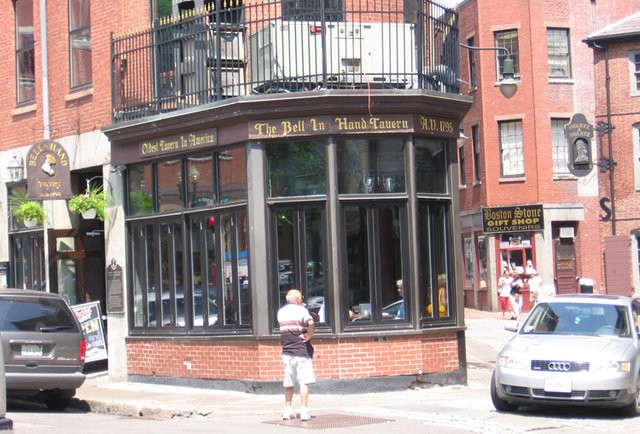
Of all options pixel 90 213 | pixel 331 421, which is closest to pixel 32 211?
pixel 90 213

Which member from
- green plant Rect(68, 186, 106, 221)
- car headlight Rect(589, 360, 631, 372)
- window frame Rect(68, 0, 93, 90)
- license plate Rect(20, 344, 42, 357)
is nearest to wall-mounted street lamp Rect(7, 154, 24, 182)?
window frame Rect(68, 0, 93, 90)

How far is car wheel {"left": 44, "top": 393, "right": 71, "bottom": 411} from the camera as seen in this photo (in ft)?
50.6

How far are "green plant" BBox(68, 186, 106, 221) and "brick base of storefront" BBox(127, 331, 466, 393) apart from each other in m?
3.51

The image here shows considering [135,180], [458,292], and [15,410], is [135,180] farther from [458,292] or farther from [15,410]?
[458,292]

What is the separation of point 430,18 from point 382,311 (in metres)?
4.64

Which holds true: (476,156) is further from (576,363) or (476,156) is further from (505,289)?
(576,363)

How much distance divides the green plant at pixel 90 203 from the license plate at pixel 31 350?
14.5 ft

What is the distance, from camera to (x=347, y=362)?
50.0ft

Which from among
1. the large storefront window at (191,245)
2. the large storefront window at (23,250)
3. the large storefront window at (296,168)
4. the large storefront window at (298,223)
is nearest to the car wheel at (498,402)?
the large storefront window at (298,223)

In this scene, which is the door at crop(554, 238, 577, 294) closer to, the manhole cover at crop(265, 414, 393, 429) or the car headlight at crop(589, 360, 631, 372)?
the car headlight at crop(589, 360, 631, 372)

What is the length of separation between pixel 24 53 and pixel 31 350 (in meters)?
9.21

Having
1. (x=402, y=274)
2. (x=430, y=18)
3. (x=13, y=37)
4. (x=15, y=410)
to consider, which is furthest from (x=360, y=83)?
(x=13, y=37)

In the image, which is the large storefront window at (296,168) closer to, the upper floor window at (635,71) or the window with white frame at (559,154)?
the window with white frame at (559,154)

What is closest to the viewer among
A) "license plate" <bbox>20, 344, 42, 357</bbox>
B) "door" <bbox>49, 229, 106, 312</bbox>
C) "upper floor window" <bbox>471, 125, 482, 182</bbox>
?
"license plate" <bbox>20, 344, 42, 357</bbox>
